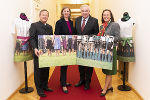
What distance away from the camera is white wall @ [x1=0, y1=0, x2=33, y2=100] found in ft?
7.46

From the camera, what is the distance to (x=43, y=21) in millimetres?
2453

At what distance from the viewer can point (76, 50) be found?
2502mm

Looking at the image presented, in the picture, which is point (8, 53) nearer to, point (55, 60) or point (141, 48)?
point (55, 60)

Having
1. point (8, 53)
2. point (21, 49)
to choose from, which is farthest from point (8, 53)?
point (21, 49)

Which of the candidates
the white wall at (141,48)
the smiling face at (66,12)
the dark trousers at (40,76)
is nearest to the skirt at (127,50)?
the white wall at (141,48)

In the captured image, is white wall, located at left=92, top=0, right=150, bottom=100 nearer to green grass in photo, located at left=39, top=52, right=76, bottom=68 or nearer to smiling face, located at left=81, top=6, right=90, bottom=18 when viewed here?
smiling face, located at left=81, top=6, right=90, bottom=18

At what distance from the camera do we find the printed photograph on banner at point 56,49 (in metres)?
2.29

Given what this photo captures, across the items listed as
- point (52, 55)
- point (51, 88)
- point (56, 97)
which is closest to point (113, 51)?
point (52, 55)

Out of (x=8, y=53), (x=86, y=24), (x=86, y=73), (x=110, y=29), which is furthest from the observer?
(x=86, y=73)

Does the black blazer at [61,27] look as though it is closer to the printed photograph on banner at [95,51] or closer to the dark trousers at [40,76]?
the printed photograph on banner at [95,51]

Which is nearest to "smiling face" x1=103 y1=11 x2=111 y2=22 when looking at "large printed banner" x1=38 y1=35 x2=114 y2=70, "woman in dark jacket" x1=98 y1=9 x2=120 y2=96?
"woman in dark jacket" x1=98 y1=9 x2=120 y2=96

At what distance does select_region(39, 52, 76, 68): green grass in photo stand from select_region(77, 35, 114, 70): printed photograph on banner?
12cm

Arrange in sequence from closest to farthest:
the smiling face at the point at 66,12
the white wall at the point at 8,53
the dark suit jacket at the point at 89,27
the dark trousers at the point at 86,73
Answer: the white wall at the point at 8,53, the smiling face at the point at 66,12, the dark suit jacket at the point at 89,27, the dark trousers at the point at 86,73

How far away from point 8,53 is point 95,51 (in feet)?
4.83
